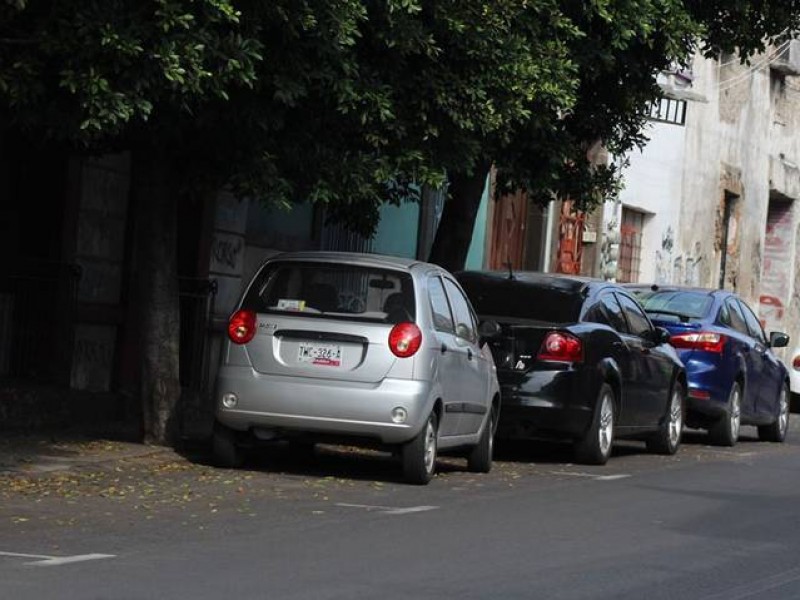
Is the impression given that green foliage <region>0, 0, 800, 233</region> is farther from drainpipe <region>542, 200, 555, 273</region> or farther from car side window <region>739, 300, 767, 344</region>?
drainpipe <region>542, 200, 555, 273</region>

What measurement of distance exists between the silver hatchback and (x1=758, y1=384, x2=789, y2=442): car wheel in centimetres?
886

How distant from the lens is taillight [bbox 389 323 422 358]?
13.8m

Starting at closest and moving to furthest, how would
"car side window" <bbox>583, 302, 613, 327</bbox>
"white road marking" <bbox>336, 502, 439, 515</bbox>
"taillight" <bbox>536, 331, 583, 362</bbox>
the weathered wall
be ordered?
"white road marking" <bbox>336, 502, 439, 515</bbox>, "taillight" <bbox>536, 331, 583, 362</bbox>, "car side window" <bbox>583, 302, 613, 327</bbox>, the weathered wall

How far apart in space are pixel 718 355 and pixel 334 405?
7.55m

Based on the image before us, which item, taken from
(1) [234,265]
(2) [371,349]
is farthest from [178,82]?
(1) [234,265]

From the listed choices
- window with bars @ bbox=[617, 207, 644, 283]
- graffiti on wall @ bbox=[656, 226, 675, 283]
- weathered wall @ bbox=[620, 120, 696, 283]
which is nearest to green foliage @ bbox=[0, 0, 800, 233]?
weathered wall @ bbox=[620, 120, 696, 283]

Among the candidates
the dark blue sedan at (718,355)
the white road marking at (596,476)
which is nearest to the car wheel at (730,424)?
the dark blue sedan at (718,355)

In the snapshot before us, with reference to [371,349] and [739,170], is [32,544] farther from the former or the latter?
[739,170]

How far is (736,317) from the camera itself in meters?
21.5

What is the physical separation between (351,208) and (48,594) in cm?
1020

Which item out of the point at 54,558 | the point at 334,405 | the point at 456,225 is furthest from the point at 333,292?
the point at 456,225

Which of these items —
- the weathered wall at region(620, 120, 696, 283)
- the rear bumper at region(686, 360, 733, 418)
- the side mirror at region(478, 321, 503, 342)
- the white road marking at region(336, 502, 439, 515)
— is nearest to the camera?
the white road marking at region(336, 502, 439, 515)

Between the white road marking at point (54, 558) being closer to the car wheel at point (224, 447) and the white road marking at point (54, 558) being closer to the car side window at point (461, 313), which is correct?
the car wheel at point (224, 447)

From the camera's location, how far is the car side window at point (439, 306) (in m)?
14.4
